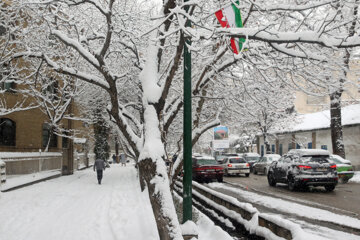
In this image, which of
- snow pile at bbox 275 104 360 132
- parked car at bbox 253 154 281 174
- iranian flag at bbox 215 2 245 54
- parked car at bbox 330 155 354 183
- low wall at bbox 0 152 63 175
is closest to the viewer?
iranian flag at bbox 215 2 245 54

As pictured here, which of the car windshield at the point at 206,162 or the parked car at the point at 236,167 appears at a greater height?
the car windshield at the point at 206,162

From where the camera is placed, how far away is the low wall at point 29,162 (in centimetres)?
1725

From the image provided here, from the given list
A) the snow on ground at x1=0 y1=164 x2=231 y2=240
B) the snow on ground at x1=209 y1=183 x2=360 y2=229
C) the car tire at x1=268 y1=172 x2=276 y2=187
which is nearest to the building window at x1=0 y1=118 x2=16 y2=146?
the snow on ground at x1=0 y1=164 x2=231 y2=240

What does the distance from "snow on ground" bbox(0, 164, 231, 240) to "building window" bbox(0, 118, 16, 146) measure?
12270 millimetres

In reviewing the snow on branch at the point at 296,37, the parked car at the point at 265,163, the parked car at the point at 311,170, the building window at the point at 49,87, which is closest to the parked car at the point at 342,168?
the parked car at the point at 311,170

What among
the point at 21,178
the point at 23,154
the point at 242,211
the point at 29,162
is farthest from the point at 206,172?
the point at 242,211

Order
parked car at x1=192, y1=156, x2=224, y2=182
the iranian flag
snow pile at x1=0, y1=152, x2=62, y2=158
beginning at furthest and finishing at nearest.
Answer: parked car at x1=192, y1=156, x2=224, y2=182
snow pile at x1=0, y1=152, x2=62, y2=158
the iranian flag

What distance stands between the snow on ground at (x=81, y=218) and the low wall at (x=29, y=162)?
347 cm

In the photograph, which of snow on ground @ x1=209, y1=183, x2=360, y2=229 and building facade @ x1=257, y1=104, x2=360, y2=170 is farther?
building facade @ x1=257, y1=104, x2=360, y2=170

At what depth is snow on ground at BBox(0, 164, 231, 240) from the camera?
7535mm

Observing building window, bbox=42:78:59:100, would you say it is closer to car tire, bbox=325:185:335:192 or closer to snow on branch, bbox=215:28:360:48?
car tire, bbox=325:185:335:192

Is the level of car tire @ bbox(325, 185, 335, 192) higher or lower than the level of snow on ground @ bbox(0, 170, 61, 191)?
lower

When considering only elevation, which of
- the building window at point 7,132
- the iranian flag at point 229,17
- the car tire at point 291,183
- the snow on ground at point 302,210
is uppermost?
the iranian flag at point 229,17

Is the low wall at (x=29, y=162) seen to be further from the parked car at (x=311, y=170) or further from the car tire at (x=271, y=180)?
the parked car at (x=311, y=170)
